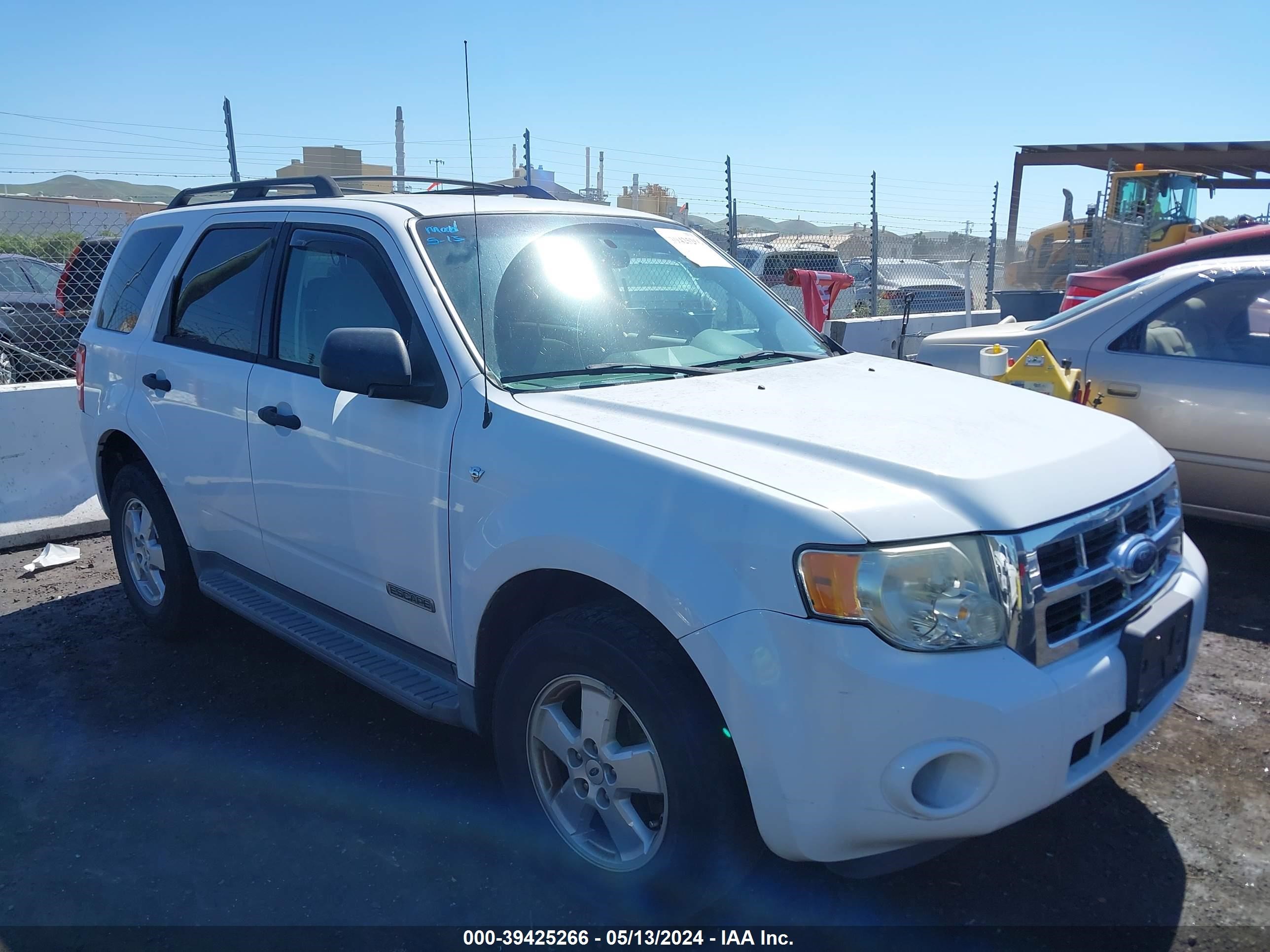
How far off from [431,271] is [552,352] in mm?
461

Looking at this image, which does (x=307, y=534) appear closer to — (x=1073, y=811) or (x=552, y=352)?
(x=552, y=352)

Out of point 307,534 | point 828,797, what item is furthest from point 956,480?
point 307,534

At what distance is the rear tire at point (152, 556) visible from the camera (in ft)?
14.6

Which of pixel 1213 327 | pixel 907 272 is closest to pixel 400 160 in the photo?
pixel 1213 327

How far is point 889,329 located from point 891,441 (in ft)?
26.7

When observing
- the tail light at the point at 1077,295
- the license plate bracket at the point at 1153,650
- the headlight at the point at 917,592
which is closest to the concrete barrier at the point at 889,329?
the tail light at the point at 1077,295

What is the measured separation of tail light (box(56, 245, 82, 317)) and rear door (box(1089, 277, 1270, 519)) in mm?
9511

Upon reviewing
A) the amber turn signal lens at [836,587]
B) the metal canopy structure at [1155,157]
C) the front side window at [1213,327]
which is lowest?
the amber turn signal lens at [836,587]

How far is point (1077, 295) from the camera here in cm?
809

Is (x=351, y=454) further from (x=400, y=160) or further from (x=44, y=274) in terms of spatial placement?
(x=44, y=274)

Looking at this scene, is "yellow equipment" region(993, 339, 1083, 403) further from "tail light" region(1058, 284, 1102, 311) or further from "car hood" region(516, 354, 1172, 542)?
"tail light" region(1058, 284, 1102, 311)

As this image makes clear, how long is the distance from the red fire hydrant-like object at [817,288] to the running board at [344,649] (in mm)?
6399

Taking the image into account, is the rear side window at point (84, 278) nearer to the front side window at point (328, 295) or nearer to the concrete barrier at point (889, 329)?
the concrete barrier at point (889, 329)

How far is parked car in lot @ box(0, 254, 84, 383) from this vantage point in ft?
29.5
